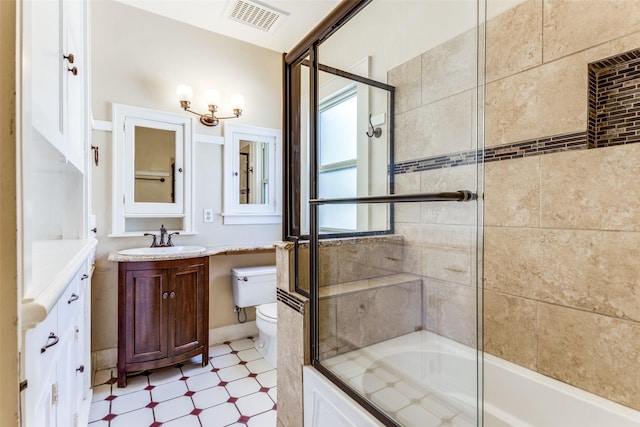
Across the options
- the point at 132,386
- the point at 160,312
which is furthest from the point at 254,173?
the point at 132,386

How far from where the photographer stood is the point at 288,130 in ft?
5.34

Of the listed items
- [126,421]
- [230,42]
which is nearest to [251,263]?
[126,421]

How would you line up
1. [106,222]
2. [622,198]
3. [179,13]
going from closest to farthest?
[622,198]
[106,222]
[179,13]

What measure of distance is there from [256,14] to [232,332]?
266 centimetres

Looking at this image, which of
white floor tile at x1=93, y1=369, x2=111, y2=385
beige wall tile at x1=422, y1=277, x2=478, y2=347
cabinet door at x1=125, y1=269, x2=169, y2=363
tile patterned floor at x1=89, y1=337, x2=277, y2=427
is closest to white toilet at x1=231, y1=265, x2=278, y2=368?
tile patterned floor at x1=89, y1=337, x2=277, y2=427

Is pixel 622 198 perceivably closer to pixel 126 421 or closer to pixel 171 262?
pixel 171 262

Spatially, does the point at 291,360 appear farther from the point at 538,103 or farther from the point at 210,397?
the point at 538,103

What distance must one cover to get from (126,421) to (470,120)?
2.32 m

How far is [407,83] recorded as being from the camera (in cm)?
Result: 179

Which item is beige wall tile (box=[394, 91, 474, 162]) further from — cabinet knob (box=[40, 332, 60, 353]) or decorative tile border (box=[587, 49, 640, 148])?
cabinet knob (box=[40, 332, 60, 353])

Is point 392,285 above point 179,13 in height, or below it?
below

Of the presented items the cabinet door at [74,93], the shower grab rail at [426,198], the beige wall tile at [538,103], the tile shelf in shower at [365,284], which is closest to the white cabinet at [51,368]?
the cabinet door at [74,93]

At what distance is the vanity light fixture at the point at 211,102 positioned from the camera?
7.88ft

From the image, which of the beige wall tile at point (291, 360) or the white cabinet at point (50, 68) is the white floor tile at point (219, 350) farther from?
the white cabinet at point (50, 68)
